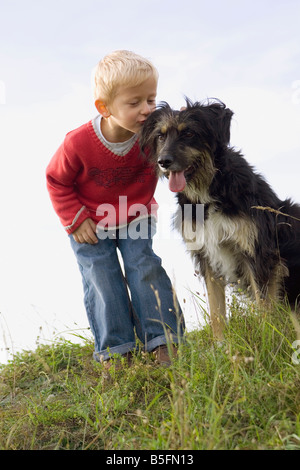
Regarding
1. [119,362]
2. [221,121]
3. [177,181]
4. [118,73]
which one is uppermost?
[118,73]

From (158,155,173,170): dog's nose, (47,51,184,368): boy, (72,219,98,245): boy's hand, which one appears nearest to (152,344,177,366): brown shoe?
(47,51,184,368): boy

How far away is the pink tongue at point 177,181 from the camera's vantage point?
4488mm

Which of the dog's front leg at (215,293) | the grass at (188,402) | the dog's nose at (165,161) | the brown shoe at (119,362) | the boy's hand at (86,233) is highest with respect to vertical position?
the dog's nose at (165,161)

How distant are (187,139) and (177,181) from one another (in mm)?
374

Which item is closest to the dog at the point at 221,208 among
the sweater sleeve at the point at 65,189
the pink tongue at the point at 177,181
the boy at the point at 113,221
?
the pink tongue at the point at 177,181

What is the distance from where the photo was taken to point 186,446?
8.64 feet

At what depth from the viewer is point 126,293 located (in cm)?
492

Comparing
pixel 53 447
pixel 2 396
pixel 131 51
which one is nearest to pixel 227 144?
pixel 131 51

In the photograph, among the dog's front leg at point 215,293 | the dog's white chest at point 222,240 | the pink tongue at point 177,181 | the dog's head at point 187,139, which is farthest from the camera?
the dog's front leg at point 215,293

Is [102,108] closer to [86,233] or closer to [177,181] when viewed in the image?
[177,181]

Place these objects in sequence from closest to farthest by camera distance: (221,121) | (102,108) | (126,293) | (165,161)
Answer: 1. (165,161)
2. (221,121)
3. (102,108)
4. (126,293)

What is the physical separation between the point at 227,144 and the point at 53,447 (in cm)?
284

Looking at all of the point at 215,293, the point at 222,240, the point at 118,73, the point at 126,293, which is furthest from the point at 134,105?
the point at 215,293

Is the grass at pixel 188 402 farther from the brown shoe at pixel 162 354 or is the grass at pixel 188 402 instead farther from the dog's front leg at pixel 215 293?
the dog's front leg at pixel 215 293
